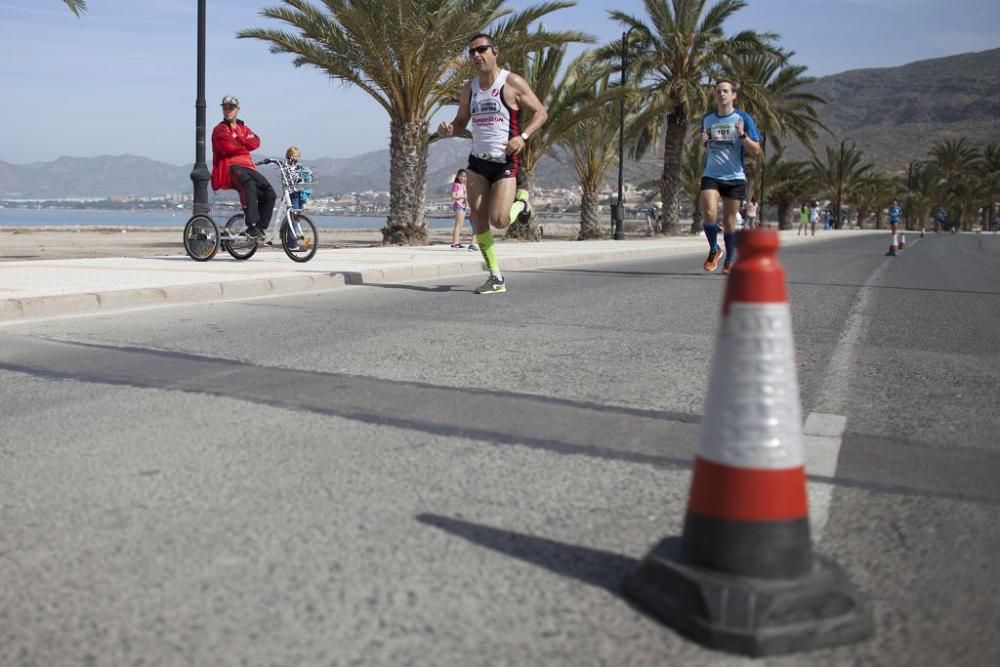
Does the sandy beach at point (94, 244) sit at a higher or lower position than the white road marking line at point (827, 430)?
higher

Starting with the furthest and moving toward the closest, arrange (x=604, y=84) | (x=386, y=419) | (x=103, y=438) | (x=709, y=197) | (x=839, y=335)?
(x=604, y=84) → (x=709, y=197) → (x=839, y=335) → (x=386, y=419) → (x=103, y=438)

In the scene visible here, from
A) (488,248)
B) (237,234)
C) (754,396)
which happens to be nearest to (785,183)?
(237,234)

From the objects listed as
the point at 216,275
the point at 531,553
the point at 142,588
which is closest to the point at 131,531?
the point at 142,588

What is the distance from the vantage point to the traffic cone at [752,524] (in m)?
2.02

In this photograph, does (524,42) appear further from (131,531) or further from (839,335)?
(131,531)

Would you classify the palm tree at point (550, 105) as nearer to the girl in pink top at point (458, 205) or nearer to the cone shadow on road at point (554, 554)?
the girl in pink top at point (458, 205)

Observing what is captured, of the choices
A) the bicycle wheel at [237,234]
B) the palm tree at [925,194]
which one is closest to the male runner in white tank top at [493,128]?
the bicycle wheel at [237,234]

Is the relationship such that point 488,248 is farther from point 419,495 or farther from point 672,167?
point 672,167

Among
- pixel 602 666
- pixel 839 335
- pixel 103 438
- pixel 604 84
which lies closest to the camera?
pixel 602 666

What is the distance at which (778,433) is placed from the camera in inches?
85.7

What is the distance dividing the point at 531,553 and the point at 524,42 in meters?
20.0

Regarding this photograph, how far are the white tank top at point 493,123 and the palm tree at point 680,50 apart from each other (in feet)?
76.8

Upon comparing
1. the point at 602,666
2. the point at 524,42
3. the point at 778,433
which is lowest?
the point at 602,666

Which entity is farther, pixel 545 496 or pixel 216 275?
pixel 216 275
